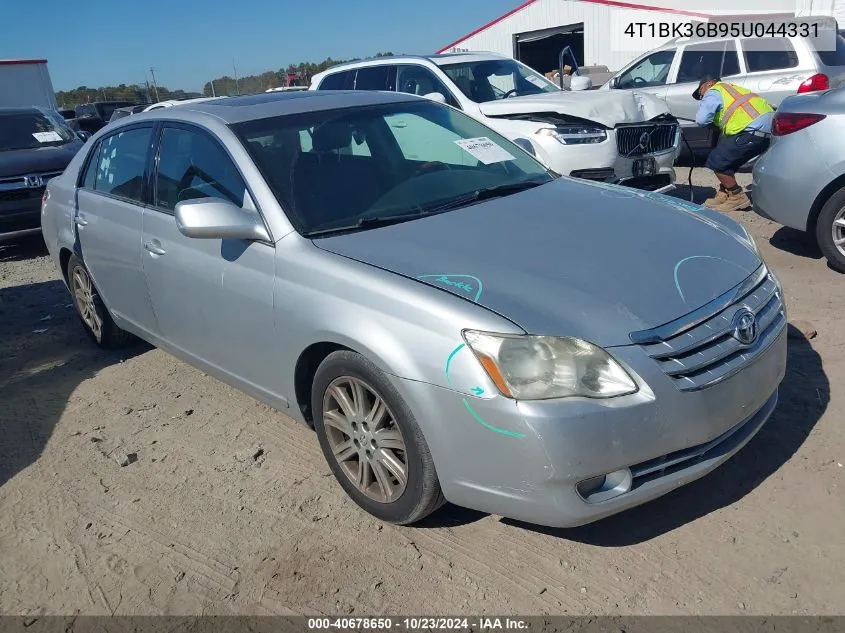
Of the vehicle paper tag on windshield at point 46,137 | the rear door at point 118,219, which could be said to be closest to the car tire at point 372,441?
the rear door at point 118,219

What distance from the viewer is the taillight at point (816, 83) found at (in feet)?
30.8

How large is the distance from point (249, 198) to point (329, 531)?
155 cm

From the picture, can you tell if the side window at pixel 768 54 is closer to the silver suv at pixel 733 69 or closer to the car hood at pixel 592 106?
the silver suv at pixel 733 69

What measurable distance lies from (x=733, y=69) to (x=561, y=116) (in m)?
4.46

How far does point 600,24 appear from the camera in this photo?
1107 inches

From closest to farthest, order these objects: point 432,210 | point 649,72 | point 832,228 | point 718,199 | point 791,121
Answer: point 432,210
point 832,228
point 791,121
point 718,199
point 649,72

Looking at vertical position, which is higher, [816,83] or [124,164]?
[124,164]

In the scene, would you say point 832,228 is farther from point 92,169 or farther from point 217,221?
point 92,169

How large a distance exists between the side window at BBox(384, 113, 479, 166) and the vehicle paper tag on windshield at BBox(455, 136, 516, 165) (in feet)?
0.12

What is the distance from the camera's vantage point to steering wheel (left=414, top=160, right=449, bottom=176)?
147 inches

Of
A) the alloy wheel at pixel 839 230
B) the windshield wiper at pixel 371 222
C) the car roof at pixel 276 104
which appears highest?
the car roof at pixel 276 104

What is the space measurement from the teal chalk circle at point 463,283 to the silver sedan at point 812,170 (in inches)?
157

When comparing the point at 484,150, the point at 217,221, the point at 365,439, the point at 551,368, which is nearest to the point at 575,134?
the point at 484,150

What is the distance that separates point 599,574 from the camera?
105 inches
